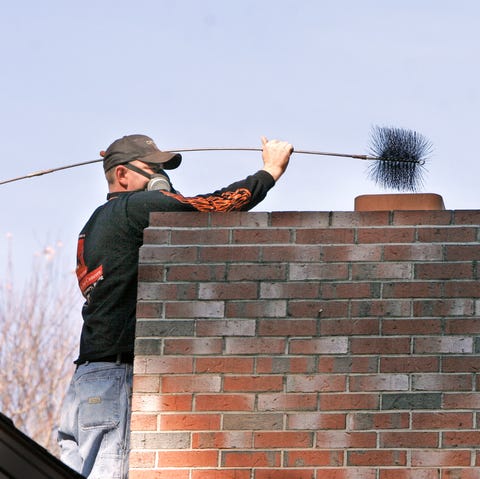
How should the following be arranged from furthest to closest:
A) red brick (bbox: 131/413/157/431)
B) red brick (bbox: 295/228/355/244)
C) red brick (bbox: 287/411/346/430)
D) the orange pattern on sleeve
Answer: the orange pattern on sleeve → red brick (bbox: 295/228/355/244) → red brick (bbox: 131/413/157/431) → red brick (bbox: 287/411/346/430)

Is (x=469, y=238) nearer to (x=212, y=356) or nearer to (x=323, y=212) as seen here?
(x=323, y=212)

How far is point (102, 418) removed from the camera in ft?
20.6

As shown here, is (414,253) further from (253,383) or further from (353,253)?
(253,383)

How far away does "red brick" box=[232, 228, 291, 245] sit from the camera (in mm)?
6145

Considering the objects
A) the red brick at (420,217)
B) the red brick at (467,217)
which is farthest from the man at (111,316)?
the red brick at (467,217)

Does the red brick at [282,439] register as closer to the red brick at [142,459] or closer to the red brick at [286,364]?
the red brick at [286,364]

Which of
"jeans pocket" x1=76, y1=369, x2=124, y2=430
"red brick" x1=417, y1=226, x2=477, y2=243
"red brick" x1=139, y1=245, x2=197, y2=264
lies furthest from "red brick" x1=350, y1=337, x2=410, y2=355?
"jeans pocket" x1=76, y1=369, x2=124, y2=430

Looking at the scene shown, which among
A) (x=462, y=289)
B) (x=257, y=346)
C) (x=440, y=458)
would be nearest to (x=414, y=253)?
(x=462, y=289)

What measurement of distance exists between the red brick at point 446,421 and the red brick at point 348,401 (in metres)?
0.20

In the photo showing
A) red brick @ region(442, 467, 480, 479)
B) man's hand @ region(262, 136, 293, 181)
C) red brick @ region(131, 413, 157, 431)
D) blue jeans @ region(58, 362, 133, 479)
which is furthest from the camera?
man's hand @ region(262, 136, 293, 181)

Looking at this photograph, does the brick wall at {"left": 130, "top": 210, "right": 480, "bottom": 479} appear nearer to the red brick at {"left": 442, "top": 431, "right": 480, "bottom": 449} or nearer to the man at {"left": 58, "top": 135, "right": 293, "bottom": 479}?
the red brick at {"left": 442, "top": 431, "right": 480, "bottom": 449}

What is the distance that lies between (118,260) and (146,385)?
0.73 m

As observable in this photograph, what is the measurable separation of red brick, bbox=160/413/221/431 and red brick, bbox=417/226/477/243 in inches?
49.0

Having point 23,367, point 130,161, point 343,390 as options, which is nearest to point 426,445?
point 343,390
